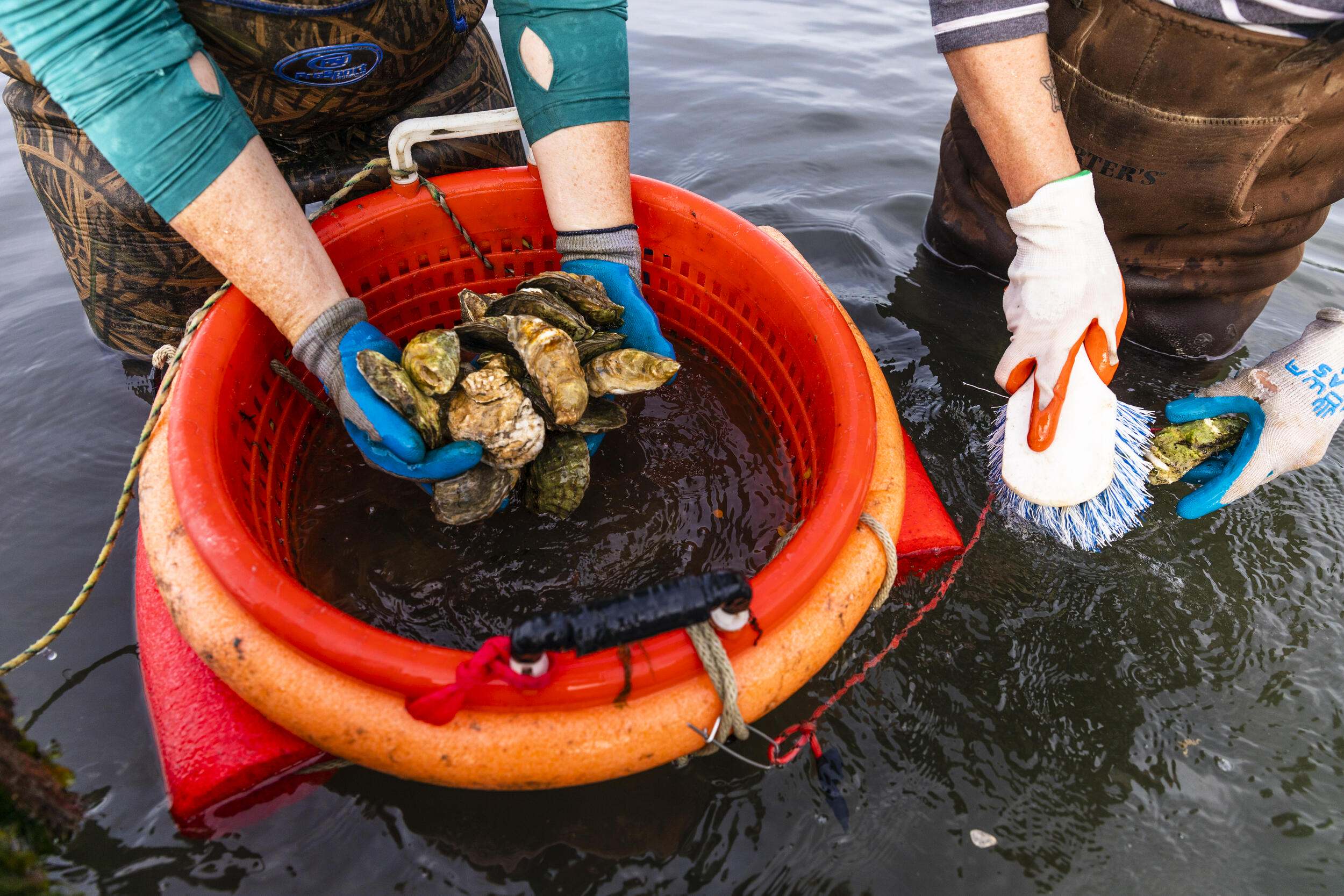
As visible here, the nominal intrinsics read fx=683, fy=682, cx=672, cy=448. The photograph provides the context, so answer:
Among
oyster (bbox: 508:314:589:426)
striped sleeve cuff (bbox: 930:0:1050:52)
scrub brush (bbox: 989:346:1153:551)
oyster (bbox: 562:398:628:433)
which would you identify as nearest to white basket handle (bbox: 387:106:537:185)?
oyster (bbox: 508:314:589:426)

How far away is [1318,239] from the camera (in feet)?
11.4

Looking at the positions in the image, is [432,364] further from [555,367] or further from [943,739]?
[943,739]

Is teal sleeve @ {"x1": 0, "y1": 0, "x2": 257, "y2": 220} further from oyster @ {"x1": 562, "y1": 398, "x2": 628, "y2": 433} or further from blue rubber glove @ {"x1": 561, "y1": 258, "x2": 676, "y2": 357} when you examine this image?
oyster @ {"x1": 562, "y1": 398, "x2": 628, "y2": 433}

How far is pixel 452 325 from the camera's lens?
2295 mm

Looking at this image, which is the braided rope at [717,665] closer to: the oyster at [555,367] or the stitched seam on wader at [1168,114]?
the oyster at [555,367]

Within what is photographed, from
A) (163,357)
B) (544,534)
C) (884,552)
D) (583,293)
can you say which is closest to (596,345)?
(583,293)

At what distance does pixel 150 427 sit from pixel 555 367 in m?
0.87

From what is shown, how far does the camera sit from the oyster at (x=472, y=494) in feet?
5.45

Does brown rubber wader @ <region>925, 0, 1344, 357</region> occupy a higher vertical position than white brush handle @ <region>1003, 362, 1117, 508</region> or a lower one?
higher

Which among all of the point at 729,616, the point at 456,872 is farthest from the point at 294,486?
the point at 729,616

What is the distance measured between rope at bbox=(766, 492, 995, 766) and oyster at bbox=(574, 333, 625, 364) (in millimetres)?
1005

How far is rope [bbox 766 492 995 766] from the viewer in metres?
1.35

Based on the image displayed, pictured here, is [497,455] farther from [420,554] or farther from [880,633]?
[880,633]

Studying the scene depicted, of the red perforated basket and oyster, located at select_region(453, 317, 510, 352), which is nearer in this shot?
the red perforated basket
